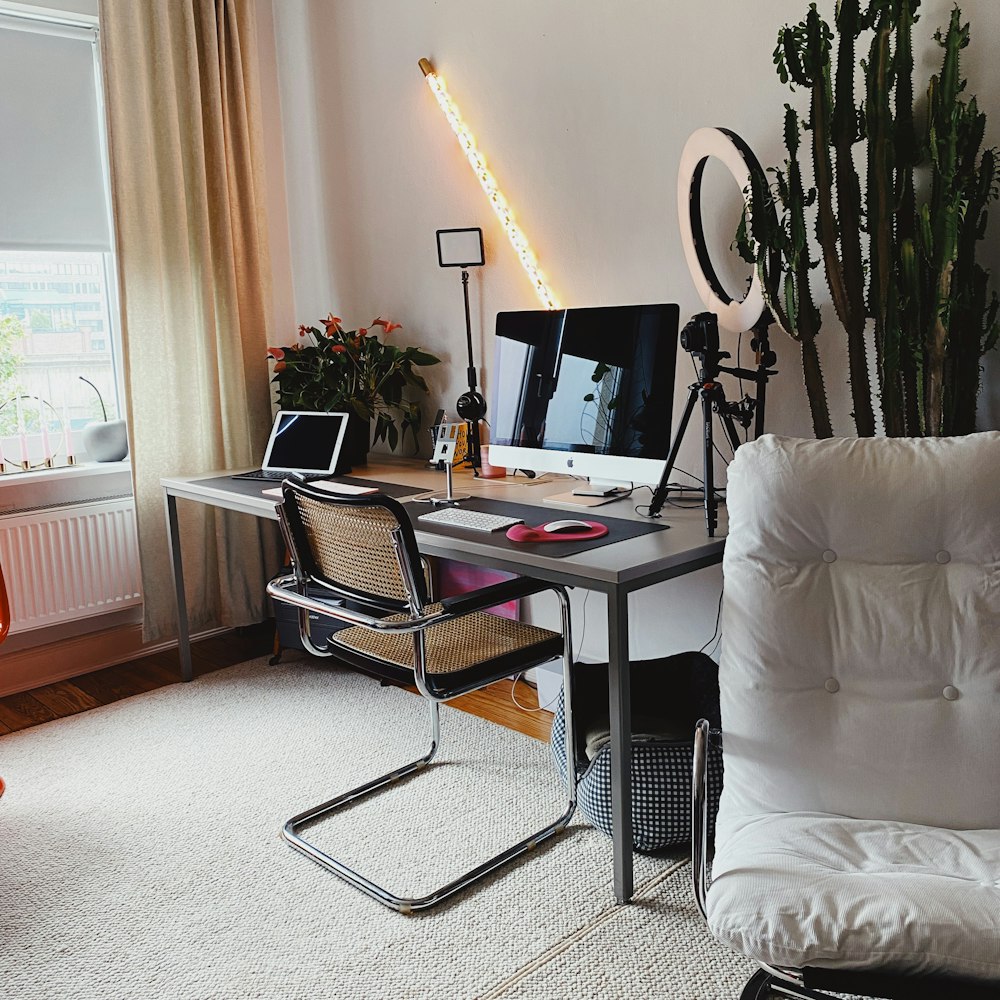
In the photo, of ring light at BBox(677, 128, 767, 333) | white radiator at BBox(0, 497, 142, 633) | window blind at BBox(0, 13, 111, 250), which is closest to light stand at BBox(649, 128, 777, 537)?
ring light at BBox(677, 128, 767, 333)

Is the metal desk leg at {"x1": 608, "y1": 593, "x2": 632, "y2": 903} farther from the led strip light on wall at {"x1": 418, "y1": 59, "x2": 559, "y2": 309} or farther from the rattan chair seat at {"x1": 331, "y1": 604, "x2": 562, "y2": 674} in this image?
the led strip light on wall at {"x1": 418, "y1": 59, "x2": 559, "y2": 309}

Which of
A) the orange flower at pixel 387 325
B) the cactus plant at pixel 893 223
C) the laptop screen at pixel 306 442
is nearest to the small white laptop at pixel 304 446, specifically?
the laptop screen at pixel 306 442

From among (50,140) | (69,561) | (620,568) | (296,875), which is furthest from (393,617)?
(50,140)

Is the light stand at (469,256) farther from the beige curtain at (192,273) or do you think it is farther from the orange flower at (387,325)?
the beige curtain at (192,273)

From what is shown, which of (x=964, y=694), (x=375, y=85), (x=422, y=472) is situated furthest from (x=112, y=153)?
(x=964, y=694)

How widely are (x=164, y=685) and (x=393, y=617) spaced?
1.58 metres

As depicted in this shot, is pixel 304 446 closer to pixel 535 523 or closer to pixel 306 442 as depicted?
pixel 306 442

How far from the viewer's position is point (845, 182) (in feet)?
6.61

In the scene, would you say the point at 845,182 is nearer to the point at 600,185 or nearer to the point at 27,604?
the point at 600,185

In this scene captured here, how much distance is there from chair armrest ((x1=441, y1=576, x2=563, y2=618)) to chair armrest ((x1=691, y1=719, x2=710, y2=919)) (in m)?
0.62

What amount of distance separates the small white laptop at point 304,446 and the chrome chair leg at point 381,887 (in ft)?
3.01

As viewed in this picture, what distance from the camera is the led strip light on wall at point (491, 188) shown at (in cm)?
290

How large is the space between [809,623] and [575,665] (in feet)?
2.58

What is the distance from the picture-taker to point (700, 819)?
1.48m
